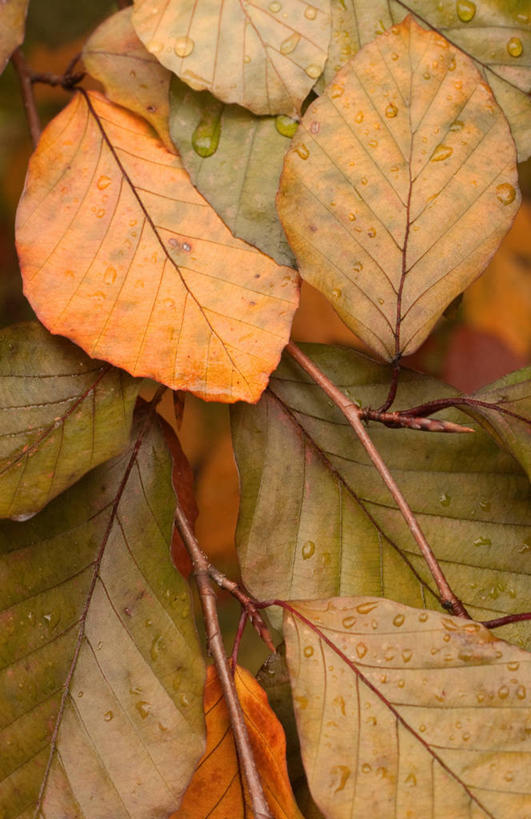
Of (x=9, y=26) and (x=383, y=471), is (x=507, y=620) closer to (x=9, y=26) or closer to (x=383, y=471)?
(x=383, y=471)

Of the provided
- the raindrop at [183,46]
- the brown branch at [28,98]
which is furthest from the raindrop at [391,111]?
the brown branch at [28,98]

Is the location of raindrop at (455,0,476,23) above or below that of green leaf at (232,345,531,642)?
above

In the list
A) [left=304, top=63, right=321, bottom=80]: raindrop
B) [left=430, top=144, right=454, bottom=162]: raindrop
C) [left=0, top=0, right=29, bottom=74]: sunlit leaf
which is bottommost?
[left=430, top=144, right=454, bottom=162]: raindrop

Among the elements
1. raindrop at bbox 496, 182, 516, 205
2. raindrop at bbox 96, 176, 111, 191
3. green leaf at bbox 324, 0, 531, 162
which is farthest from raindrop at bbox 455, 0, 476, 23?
raindrop at bbox 96, 176, 111, 191

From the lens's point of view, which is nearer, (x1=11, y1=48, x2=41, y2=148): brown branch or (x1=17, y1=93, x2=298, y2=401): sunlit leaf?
(x1=17, y1=93, x2=298, y2=401): sunlit leaf

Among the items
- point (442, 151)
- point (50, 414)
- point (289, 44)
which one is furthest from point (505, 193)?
point (50, 414)

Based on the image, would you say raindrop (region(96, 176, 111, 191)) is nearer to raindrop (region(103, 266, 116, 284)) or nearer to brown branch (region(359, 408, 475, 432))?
raindrop (region(103, 266, 116, 284))

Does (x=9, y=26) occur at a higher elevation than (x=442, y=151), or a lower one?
higher
